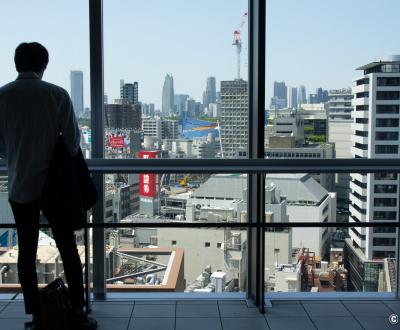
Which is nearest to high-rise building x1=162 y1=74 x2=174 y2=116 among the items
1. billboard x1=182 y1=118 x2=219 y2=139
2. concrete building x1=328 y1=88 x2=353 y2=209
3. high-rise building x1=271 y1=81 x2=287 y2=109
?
billboard x1=182 y1=118 x2=219 y2=139

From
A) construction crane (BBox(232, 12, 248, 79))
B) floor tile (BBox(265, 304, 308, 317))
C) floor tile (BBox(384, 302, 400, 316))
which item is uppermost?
construction crane (BBox(232, 12, 248, 79))

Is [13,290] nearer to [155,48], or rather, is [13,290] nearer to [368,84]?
[155,48]

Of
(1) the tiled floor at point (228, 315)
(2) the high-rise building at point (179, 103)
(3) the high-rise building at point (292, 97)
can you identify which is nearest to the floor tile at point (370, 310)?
(1) the tiled floor at point (228, 315)

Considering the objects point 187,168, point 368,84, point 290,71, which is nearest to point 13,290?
point 187,168

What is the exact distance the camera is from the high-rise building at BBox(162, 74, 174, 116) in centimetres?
312

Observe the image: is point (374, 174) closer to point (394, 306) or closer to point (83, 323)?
point (394, 306)

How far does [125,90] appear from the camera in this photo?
3.14 metres

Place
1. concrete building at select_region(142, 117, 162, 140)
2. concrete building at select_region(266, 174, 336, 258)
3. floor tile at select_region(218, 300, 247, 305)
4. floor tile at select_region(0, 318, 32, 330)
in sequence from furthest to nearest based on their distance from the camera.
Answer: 1. concrete building at select_region(142, 117, 162, 140)
2. floor tile at select_region(218, 300, 247, 305)
3. concrete building at select_region(266, 174, 336, 258)
4. floor tile at select_region(0, 318, 32, 330)

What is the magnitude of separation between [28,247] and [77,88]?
1122mm

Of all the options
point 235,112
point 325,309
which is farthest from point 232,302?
point 235,112

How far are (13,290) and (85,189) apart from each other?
42.0 inches

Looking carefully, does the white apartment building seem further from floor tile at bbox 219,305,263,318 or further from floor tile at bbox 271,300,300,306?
floor tile at bbox 219,305,263,318

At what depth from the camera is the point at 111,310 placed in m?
2.93

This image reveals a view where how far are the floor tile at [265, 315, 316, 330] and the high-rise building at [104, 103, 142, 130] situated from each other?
142 cm
